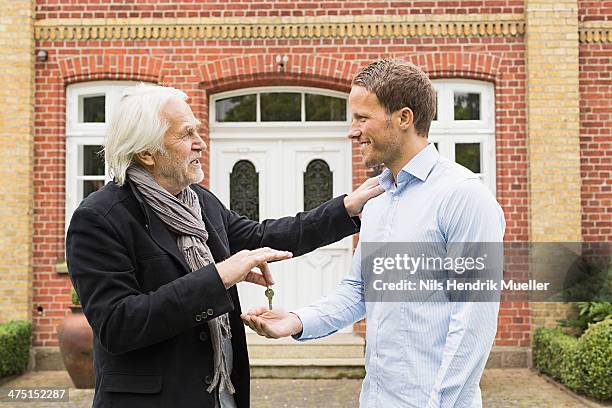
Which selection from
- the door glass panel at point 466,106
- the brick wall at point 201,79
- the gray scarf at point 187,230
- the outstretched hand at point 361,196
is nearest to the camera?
the gray scarf at point 187,230

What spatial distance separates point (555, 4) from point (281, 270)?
464 centimetres

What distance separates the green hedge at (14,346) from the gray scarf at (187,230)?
5.85 m

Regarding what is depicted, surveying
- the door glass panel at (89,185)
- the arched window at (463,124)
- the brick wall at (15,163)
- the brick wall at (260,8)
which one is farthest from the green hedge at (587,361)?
the brick wall at (15,163)

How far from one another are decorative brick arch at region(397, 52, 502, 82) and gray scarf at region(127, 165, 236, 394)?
6333 millimetres

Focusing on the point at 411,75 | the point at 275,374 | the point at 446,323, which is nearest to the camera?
the point at 446,323

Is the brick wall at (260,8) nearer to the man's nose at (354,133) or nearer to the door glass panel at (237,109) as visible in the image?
the door glass panel at (237,109)

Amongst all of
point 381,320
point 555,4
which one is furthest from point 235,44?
point 381,320

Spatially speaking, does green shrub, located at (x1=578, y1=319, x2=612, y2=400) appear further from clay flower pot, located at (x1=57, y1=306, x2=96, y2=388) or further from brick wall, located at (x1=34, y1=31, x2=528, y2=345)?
clay flower pot, located at (x1=57, y1=306, x2=96, y2=388)

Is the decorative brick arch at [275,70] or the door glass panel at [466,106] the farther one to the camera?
the door glass panel at [466,106]

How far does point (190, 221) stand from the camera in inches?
105

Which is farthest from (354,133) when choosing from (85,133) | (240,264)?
(85,133)

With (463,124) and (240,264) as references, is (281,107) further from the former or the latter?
(240,264)

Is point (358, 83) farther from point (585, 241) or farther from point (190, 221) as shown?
point (585, 241)

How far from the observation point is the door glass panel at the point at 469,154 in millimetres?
8734
